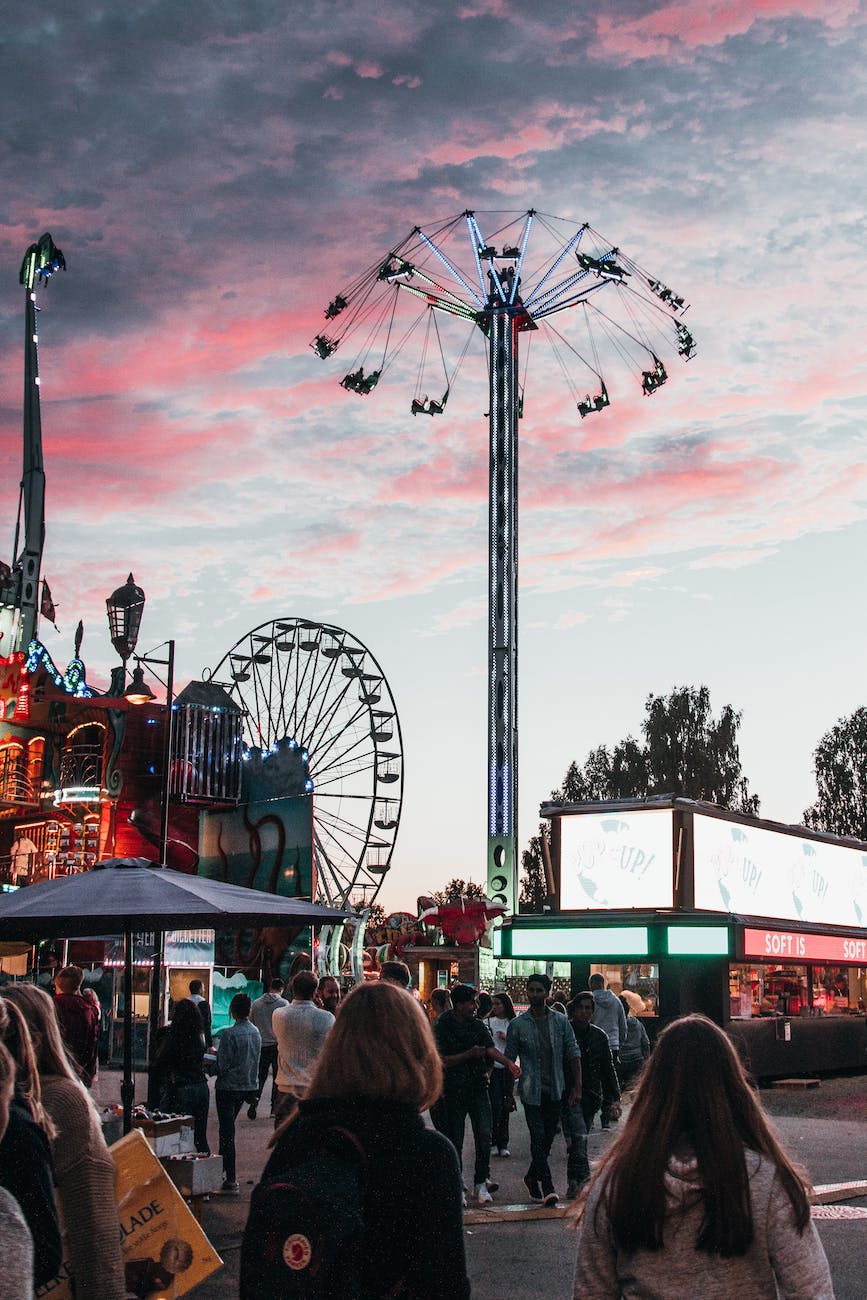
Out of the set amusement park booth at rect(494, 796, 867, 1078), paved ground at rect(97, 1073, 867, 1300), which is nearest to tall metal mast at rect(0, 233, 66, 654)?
amusement park booth at rect(494, 796, 867, 1078)

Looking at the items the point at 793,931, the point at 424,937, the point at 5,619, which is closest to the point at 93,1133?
the point at 793,931

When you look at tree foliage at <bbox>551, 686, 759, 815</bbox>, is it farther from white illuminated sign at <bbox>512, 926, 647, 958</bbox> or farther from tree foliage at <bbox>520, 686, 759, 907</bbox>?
white illuminated sign at <bbox>512, 926, 647, 958</bbox>

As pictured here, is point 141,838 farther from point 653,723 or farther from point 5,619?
point 653,723

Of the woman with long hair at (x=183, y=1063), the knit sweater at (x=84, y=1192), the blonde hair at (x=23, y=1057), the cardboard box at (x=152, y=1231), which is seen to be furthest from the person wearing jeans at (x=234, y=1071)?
the blonde hair at (x=23, y=1057)

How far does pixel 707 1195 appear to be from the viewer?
10.8 ft

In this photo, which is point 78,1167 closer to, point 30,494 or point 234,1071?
point 234,1071

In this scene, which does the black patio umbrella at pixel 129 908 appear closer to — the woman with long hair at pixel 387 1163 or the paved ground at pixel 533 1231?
the paved ground at pixel 533 1231

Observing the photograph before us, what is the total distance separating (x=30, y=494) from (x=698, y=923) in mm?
36332

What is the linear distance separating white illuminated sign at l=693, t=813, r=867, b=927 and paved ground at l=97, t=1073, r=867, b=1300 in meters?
6.82

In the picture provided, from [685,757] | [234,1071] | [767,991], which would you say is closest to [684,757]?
[685,757]

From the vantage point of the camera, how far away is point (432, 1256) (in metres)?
3.24

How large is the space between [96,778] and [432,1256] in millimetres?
42115

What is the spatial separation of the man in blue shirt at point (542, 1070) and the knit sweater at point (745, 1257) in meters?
9.21

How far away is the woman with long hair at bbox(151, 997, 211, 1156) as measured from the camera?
1241 centimetres
